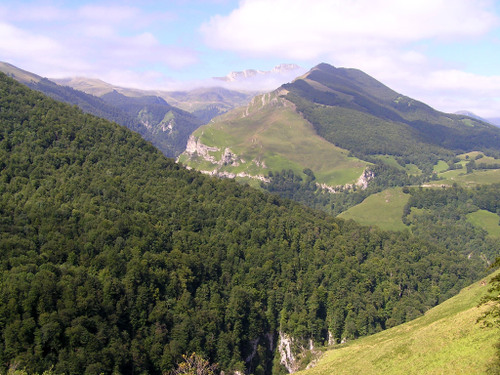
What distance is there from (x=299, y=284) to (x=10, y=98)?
452 feet

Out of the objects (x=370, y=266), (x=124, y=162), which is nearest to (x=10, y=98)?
(x=124, y=162)

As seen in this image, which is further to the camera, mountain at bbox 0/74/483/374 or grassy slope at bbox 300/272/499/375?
mountain at bbox 0/74/483/374

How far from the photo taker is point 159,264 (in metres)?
110

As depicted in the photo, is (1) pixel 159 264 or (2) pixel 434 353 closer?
(2) pixel 434 353

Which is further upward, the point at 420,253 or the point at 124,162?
the point at 124,162

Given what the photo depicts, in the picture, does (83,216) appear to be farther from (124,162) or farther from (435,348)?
(435,348)

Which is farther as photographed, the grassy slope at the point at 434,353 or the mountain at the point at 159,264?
the mountain at the point at 159,264

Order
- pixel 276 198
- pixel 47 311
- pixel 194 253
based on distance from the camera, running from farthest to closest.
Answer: pixel 276 198 < pixel 194 253 < pixel 47 311

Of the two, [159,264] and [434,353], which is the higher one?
[434,353]

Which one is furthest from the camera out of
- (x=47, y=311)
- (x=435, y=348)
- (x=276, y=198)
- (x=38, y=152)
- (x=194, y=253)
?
(x=276, y=198)

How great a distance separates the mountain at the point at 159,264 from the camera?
268 ft

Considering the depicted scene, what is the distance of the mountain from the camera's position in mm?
81562

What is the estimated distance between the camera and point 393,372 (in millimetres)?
61000

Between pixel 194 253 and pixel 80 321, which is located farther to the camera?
pixel 194 253
